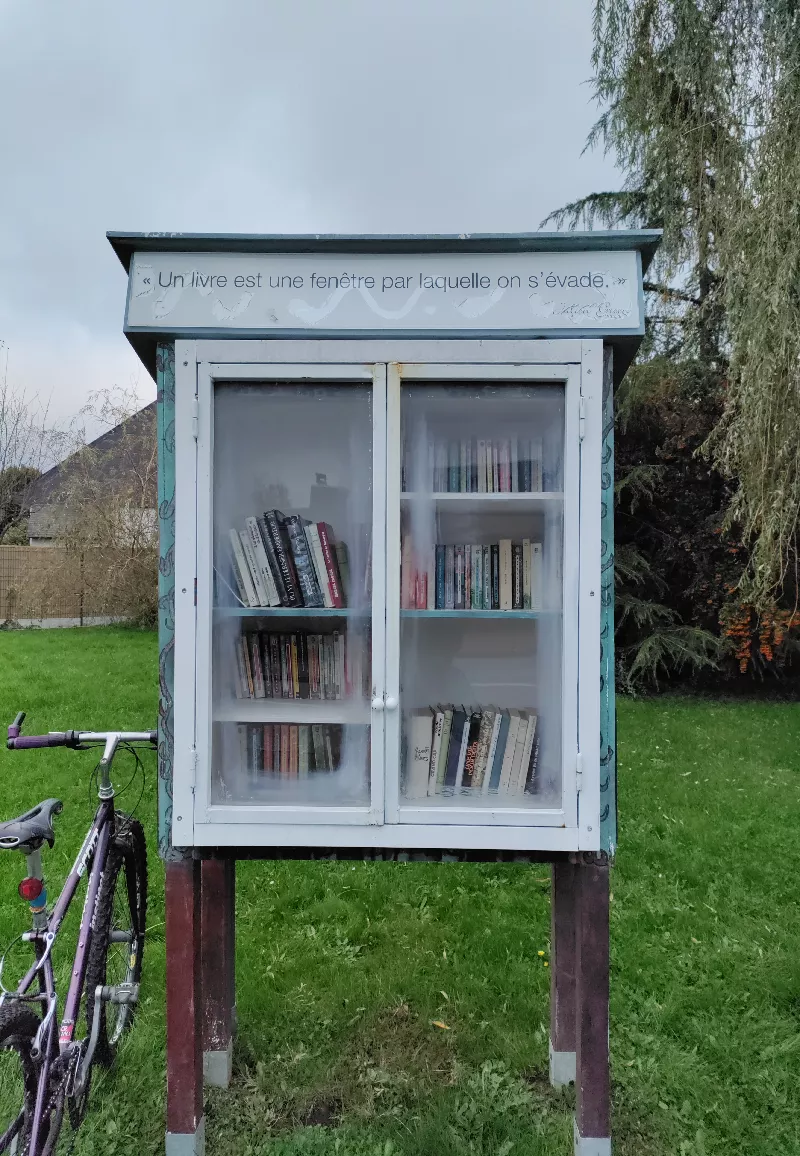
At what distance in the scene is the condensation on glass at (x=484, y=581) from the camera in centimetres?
202

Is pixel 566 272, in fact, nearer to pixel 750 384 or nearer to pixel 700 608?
pixel 750 384

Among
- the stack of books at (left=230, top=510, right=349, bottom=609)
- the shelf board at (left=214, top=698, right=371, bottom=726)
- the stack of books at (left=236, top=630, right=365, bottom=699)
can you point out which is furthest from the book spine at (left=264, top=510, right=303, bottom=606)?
the shelf board at (left=214, top=698, right=371, bottom=726)

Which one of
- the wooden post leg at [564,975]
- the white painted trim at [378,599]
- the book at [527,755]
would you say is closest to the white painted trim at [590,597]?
the book at [527,755]

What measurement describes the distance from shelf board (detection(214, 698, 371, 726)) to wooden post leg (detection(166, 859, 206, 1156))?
379 millimetres

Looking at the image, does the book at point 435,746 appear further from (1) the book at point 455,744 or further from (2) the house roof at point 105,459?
(2) the house roof at point 105,459

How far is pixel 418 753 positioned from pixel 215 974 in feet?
3.24

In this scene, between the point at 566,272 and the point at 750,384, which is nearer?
the point at 566,272

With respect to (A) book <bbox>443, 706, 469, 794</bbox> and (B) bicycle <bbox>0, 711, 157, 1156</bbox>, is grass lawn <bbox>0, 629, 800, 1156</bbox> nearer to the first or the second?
(B) bicycle <bbox>0, 711, 157, 1156</bbox>

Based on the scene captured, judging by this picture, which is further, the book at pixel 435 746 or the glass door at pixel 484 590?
the book at pixel 435 746

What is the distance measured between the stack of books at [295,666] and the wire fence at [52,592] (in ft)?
41.4

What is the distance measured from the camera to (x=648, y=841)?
424cm

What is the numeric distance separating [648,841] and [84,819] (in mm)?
3089

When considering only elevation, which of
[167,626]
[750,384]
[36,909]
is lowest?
[36,909]

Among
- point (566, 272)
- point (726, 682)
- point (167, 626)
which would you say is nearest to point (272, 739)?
point (167, 626)
